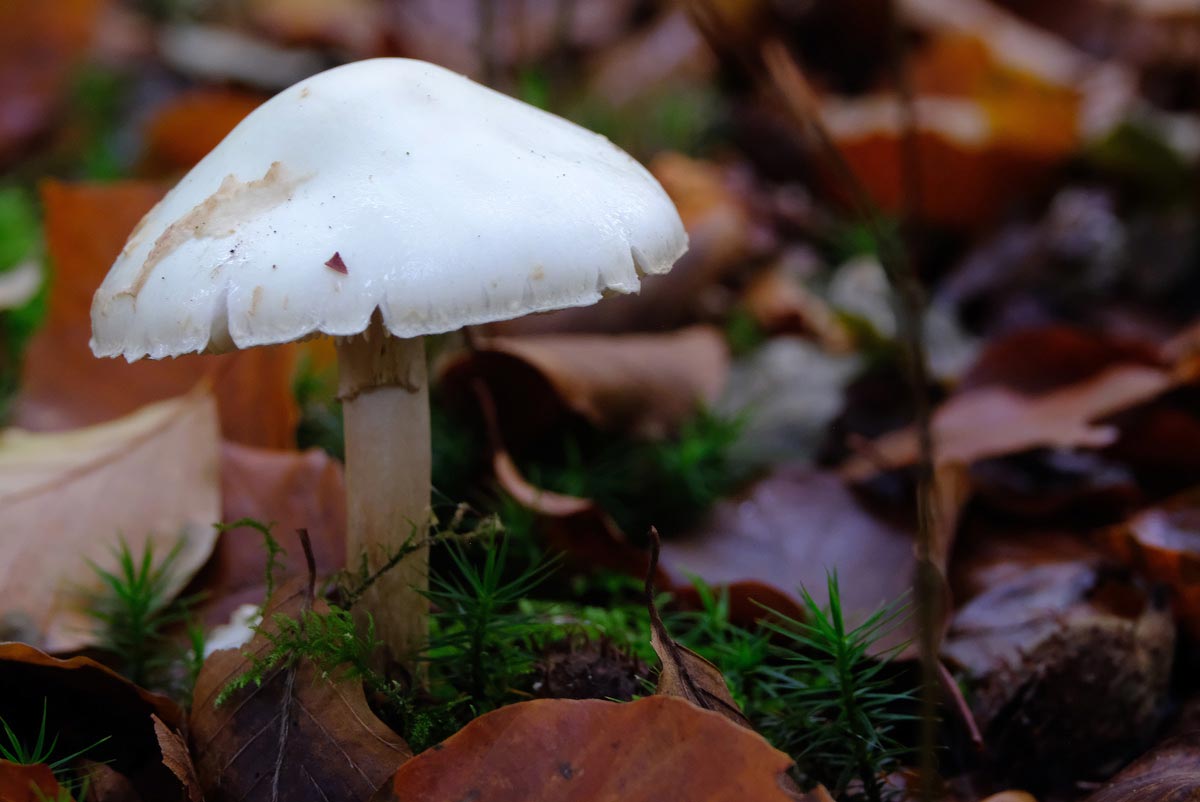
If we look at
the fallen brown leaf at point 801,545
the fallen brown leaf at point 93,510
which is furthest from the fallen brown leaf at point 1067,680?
the fallen brown leaf at point 93,510

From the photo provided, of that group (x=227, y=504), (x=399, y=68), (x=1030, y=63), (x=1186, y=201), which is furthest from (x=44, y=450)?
(x=1030, y=63)

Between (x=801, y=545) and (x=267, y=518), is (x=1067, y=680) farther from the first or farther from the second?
(x=267, y=518)

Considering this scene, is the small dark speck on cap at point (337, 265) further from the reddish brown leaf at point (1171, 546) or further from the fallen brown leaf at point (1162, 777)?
the reddish brown leaf at point (1171, 546)

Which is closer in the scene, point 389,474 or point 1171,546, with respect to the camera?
point 389,474

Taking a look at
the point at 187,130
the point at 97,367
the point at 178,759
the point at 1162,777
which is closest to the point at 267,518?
the point at 178,759

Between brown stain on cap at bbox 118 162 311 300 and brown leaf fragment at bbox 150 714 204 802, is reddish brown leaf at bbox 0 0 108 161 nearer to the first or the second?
brown stain on cap at bbox 118 162 311 300

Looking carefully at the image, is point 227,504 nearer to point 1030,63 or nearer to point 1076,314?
point 1076,314

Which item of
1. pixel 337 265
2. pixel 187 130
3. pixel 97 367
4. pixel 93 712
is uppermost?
pixel 337 265
